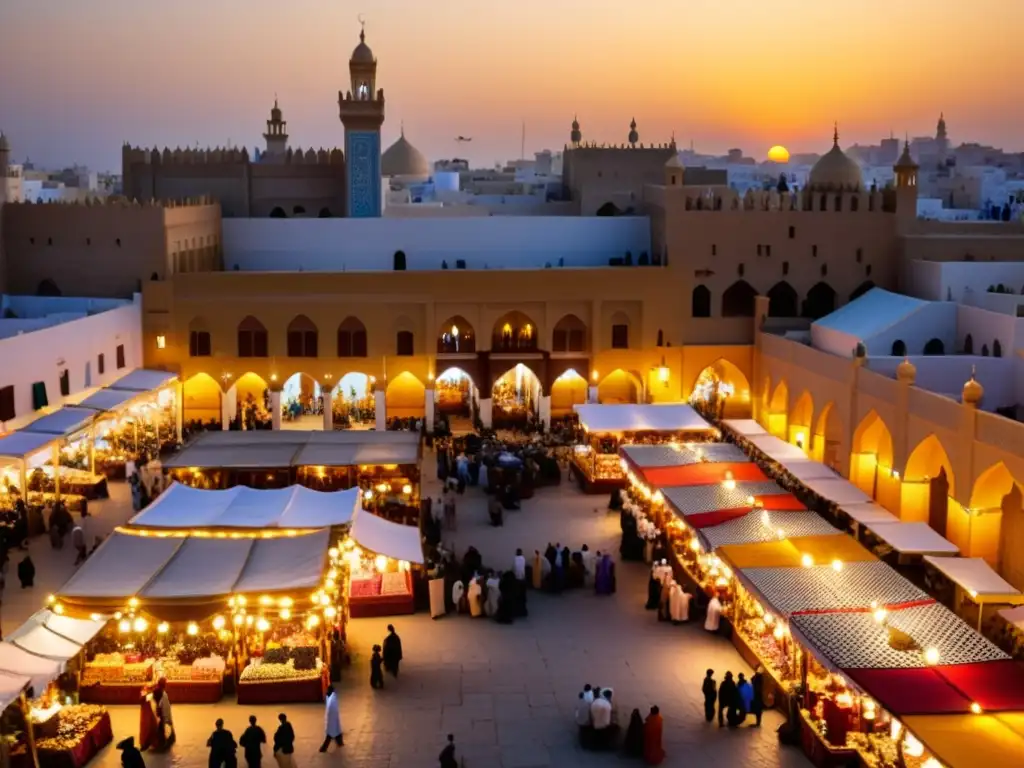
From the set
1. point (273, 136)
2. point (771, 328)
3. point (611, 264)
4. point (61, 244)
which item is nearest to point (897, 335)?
point (771, 328)

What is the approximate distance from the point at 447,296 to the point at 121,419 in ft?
25.6

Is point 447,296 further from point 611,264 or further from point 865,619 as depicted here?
point 865,619

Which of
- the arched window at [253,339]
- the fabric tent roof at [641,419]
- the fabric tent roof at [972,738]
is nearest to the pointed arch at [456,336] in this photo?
the arched window at [253,339]

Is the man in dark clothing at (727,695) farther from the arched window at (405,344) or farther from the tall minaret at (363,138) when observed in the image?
the tall minaret at (363,138)

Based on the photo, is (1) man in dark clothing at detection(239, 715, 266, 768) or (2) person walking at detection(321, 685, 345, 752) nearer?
(1) man in dark clothing at detection(239, 715, 266, 768)

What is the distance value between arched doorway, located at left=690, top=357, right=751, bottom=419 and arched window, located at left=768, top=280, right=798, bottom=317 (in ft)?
5.97

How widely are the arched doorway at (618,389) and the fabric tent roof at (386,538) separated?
1333 cm

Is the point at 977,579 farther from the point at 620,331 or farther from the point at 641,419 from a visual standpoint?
the point at 620,331

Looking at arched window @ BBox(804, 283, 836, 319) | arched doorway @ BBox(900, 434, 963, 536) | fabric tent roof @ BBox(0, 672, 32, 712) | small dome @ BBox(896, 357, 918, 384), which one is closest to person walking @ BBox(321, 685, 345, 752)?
fabric tent roof @ BBox(0, 672, 32, 712)

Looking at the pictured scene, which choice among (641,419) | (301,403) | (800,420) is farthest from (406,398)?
(800,420)

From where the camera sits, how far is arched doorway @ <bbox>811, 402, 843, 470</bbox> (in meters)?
23.1

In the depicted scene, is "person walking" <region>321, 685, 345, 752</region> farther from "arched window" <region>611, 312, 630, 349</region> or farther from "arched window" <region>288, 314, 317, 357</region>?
"arched window" <region>611, 312, 630, 349</region>

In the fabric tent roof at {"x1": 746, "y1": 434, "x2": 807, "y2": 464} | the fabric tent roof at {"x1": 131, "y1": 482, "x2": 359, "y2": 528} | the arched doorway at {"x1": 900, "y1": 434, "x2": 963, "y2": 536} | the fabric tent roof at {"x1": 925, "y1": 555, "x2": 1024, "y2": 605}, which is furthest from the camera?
the fabric tent roof at {"x1": 746, "y1": 434, "x2": 807, "y2": 464}

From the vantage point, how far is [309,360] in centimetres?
2805
